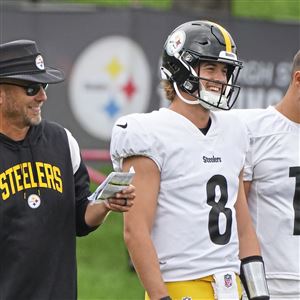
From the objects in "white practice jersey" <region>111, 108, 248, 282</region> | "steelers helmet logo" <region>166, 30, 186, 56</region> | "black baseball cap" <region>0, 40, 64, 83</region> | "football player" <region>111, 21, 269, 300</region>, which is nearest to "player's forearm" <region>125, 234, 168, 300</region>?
"football player" <region>111, 21, 269, 300</region>

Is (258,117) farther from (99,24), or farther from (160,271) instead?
(99,24)

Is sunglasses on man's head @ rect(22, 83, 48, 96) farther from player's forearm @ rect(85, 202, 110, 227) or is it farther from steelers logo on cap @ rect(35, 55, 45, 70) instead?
player's forearm @ rect(85, 202, 110, 227)

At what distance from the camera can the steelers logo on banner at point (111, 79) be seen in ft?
36.8

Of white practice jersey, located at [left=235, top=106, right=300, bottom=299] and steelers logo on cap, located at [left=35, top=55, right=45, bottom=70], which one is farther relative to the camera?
white practice jersey, located at [left=235, top=106, right=300, bottom=299]

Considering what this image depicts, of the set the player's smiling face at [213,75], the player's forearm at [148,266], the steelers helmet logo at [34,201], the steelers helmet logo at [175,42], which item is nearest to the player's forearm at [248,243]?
the player's forearm at [148,266]

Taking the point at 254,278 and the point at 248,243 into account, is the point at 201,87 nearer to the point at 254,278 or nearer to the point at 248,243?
the point at 248,243

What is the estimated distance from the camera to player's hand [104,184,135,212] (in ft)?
16.6

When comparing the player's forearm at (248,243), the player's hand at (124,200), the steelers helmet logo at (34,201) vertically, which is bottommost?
the player's forearm at (248,243)

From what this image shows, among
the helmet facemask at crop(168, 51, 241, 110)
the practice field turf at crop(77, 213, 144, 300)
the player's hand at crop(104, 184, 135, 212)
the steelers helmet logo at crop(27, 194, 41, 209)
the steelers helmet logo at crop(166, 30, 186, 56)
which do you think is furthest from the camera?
the practice field turf at crop(77, 213, 144, 300)

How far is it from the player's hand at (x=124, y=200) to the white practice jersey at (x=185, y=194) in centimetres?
31

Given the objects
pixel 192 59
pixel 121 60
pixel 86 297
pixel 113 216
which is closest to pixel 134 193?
pixel 192 59

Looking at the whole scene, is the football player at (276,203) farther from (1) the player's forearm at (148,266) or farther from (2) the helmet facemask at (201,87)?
(1) the player's forearm at (148,266)

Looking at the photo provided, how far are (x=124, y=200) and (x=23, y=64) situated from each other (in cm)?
79

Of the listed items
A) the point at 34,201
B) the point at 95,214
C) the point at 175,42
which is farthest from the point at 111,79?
the point at 34,201
